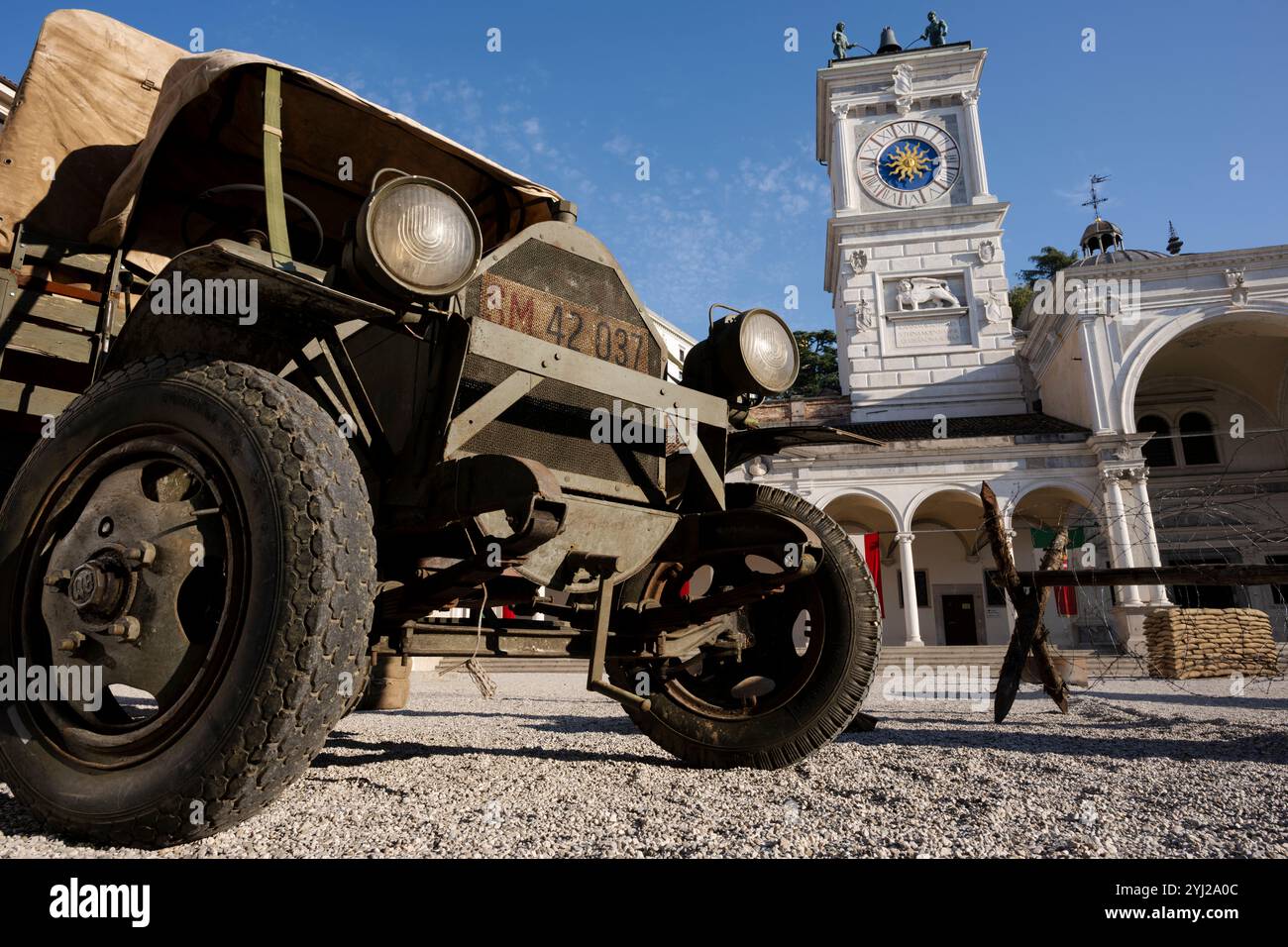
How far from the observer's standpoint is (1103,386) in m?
22.4

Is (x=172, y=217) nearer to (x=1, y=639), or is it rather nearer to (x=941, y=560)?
(x=1, y=639)

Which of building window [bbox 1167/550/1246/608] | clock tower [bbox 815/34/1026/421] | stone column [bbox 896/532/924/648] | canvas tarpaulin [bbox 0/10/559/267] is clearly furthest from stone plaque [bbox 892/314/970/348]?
canvas tarpaulin [bbox 0/10/559/267]

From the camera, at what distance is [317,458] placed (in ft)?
6.58

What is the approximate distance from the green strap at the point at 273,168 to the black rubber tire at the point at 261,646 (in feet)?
2.05

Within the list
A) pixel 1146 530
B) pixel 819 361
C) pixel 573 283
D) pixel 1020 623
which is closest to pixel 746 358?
pixel 573 283

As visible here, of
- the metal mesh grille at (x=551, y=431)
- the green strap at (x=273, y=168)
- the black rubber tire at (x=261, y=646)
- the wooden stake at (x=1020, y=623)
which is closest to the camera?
the black rubber tire at (x=261, y=646)

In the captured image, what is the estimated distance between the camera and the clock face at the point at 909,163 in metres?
29.5

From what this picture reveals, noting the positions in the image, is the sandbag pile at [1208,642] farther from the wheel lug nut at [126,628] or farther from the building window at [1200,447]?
the wheel lug nut at [126,628]

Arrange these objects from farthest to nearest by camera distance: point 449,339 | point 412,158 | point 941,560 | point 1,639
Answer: point 941,560 → point 412,158 → point 449,339 → point 1,639

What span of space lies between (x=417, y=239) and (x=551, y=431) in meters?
0.93

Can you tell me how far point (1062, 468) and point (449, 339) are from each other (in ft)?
75.9

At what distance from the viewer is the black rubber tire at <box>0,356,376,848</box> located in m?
1.81

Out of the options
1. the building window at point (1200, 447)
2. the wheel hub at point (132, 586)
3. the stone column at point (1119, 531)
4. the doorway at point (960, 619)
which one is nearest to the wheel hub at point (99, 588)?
the wheel hub at point (132, 586)

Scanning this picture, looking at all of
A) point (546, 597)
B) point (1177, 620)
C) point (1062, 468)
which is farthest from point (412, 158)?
point (1062, 468)
